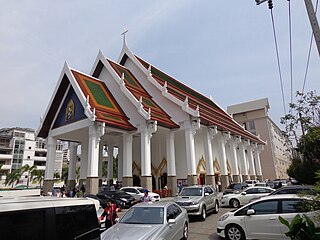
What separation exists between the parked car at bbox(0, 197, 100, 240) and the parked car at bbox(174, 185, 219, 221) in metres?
7.74

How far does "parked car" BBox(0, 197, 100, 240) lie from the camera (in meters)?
2.66

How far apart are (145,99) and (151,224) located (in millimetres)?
21435

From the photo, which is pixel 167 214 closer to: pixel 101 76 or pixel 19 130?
pixel 101 76

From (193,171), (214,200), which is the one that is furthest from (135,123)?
(214,200)

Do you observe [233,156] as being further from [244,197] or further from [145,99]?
[244,197]

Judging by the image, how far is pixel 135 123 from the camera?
2394 cm

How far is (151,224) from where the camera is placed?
609 centimetres

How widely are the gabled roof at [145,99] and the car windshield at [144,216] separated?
16.2 meters

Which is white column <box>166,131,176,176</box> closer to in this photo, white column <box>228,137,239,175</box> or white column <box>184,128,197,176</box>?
white column <box>184,128,197,176</box>

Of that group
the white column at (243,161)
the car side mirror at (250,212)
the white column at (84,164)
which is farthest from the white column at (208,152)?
the car side mirror at (250,212)

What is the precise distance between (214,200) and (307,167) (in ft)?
48.7

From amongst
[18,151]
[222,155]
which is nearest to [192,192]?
[222,155]

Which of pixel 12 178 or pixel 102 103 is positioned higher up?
pixel 102 103

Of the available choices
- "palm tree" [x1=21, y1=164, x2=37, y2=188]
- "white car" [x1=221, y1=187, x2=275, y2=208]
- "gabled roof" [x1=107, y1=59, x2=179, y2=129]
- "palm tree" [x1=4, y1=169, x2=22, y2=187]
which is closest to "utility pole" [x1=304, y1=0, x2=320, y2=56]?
"white car" [x1=221, y1=187, x2=275, y2=208]
